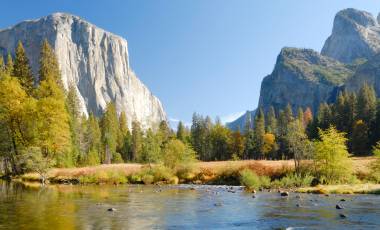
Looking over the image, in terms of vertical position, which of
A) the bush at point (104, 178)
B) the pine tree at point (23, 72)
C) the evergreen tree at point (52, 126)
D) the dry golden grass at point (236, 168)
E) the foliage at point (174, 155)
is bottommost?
the bush at point (104, 178)

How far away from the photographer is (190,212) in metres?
23.5

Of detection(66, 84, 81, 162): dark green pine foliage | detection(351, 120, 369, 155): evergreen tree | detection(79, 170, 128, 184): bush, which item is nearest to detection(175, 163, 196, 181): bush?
detection(79, 170, 128, 184): bush

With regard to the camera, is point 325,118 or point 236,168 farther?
point 325,118

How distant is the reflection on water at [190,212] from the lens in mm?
18984

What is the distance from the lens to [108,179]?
48375mm

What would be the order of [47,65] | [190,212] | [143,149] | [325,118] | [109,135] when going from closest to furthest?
[190,212]
[143,149]
[47,65]
[109,135]
[325,118]

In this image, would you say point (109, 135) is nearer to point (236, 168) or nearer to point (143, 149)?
point (143, 149)

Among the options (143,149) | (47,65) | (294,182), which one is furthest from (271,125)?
(294,182)

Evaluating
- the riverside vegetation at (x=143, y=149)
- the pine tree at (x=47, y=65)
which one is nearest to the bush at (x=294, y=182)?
the riverside vegetation at (x=143, y=149)

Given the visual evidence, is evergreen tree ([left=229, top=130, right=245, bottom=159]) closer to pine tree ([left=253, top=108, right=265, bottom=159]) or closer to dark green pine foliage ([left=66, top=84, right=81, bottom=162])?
pine tree ([left=253, top=108, right=265, bottom=159])

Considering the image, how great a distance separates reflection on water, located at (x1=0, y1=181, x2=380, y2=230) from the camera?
18984 mm

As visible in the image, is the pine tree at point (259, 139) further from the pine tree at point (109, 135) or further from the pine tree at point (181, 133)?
the pine tree at point (109, 135)

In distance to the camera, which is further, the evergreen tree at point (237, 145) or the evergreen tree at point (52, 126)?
the evergreen tree at point (237, 145)

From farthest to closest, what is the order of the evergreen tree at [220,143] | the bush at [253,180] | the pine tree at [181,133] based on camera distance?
1. the pine tree at [181,133]
2. the evergreen tree at [220,143]
3. the bush at [253,180]
